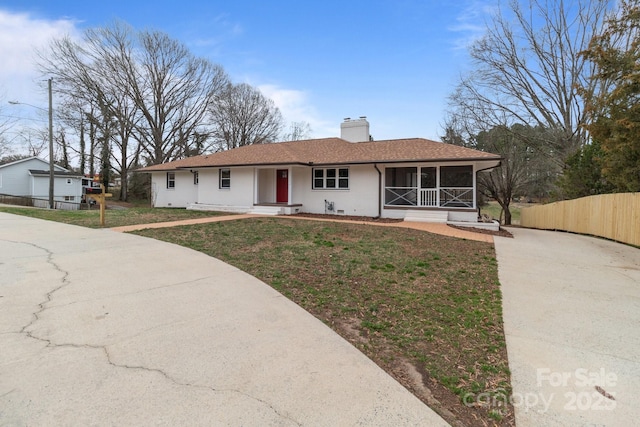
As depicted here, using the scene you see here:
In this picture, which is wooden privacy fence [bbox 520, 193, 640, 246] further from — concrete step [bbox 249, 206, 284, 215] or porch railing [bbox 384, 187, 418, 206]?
concrete step [bbox 249, 206, 284, 215]

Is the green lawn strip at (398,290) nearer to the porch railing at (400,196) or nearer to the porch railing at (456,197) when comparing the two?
the porch railing at (456,197)

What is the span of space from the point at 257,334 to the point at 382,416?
5.35ft

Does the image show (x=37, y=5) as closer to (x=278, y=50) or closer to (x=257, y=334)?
(x=278, y=50)

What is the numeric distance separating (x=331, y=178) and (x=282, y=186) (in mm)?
2891

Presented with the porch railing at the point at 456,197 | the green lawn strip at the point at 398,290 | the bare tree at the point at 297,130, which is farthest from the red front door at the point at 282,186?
the bare tree at the point at 297,130

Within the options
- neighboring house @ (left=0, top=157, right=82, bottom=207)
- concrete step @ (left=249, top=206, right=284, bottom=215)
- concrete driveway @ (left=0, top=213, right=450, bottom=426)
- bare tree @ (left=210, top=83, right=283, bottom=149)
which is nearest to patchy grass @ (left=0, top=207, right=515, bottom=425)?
concrete driveway @ (left=0, top=213, right=450, bottom=426)

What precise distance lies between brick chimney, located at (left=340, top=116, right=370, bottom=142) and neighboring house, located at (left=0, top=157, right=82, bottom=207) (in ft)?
93.0

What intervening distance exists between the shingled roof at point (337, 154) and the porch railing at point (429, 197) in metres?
1.60

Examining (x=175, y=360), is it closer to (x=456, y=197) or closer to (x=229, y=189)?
(x=456, y=197)

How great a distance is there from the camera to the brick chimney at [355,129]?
68.1ft

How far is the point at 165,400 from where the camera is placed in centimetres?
233

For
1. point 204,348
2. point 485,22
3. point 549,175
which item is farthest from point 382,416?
point 549,175

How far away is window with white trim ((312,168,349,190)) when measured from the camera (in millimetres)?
16783

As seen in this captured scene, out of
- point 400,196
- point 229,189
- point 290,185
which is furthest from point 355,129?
point 229,189
